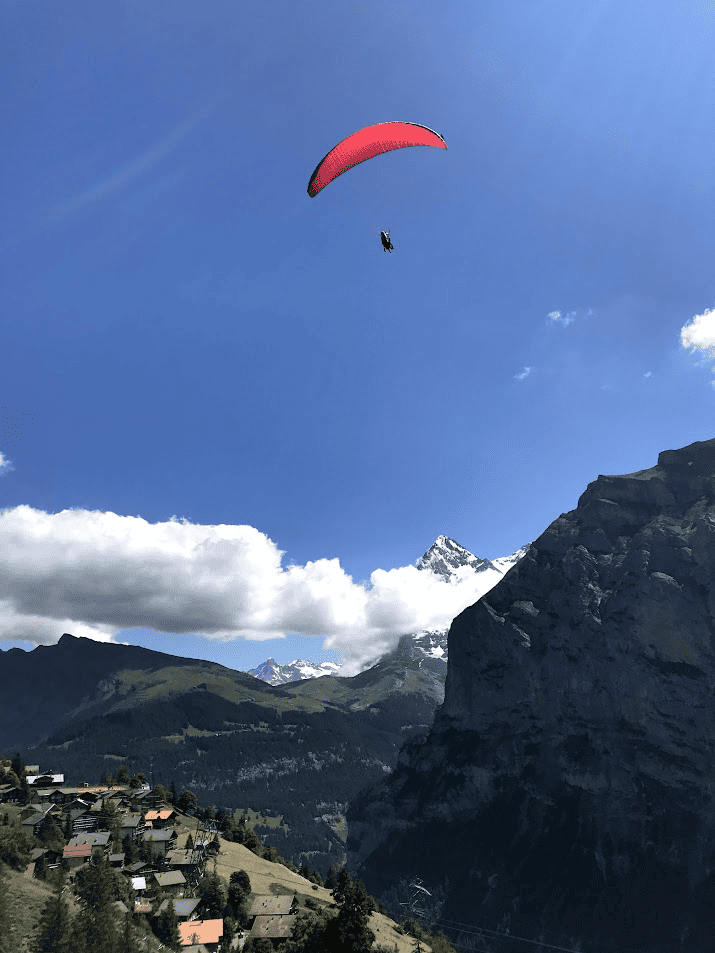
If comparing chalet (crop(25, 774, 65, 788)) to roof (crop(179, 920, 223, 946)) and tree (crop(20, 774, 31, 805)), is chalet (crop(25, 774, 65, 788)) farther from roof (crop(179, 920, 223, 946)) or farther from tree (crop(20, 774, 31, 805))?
roof (crop(179, 920, 223, 946))

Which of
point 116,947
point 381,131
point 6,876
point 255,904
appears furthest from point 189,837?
point 381,131

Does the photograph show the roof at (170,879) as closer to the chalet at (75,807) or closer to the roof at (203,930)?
the roof at (203,930)

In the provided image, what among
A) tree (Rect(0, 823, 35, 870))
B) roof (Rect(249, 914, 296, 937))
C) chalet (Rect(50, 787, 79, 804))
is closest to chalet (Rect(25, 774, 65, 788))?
chalet (Rect(50, 787, 79, 804))

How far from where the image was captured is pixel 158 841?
3300 inches

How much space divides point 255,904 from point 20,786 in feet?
179

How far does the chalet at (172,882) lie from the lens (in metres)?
70.9

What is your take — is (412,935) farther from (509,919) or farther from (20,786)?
(509,919)

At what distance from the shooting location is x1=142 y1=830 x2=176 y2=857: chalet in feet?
269

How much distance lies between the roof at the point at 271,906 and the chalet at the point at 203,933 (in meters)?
7.35

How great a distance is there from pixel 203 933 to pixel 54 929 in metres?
27.9

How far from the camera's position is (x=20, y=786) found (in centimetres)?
9950

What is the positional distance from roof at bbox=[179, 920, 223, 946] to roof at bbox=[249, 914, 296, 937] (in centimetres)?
486

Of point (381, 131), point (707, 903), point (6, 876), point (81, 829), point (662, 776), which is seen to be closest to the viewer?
point (381, 131)

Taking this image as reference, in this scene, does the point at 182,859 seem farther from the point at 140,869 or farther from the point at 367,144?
the point at 367,144
